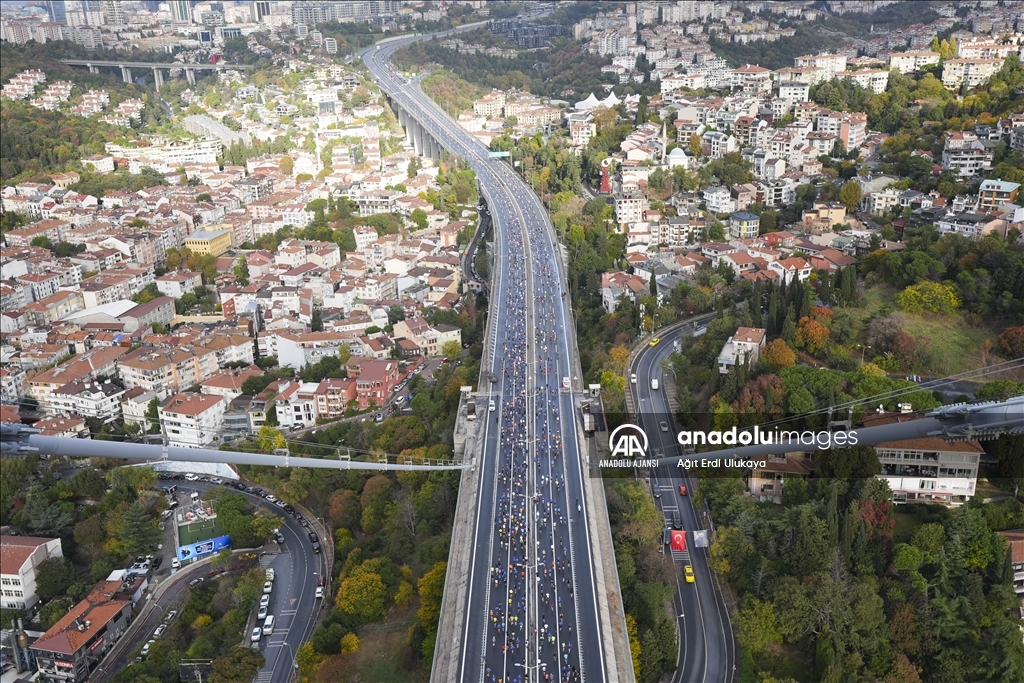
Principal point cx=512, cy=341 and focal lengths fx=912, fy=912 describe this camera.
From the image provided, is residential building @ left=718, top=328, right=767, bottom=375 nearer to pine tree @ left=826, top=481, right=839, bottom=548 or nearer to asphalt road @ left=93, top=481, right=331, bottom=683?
pine tree @ left=826, top=481, right=839, bottom=548

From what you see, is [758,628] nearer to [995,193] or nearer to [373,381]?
[373,381]

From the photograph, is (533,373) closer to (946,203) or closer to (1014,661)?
(1014,661)

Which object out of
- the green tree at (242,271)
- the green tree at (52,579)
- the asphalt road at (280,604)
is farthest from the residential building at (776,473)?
the green tree at (242,271)

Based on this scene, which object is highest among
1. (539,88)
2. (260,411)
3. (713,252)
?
(539,88)

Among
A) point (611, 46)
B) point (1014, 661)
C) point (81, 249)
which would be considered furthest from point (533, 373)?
point (611, 46)

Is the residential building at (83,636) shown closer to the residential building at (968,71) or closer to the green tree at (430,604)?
the green tree at (430,604)

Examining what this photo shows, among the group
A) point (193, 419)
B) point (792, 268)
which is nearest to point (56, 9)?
point (193, 419)
